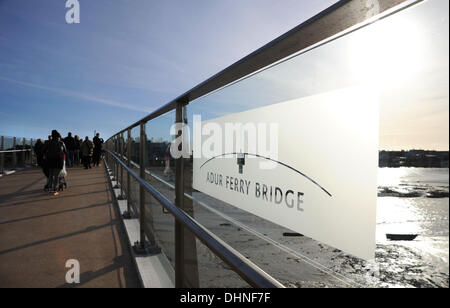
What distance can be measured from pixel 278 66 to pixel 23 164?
59.4 feet

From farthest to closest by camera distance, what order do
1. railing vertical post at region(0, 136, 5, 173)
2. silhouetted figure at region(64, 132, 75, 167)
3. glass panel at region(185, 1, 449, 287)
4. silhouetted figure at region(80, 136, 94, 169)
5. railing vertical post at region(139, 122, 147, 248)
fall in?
1. silhouetted figure at region(80, 136, 94, 169)
2. silhouetted figure at region(64, 132, 75, 167)
3. railing vertical post at region(0, 136, 5, 173)
4. railing vertical post at region(139, 122, 147, 248)
5. glass panel at region(185, 1, 449, 287)

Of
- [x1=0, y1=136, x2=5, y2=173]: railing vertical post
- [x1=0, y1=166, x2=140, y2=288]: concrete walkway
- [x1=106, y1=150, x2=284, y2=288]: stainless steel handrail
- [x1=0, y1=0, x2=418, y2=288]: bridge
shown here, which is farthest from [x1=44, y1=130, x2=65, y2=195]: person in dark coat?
[x1=106, y1=150, x2=284, y2=288]: stainless steel handrail

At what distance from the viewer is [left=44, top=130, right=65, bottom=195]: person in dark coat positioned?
23.5 feet

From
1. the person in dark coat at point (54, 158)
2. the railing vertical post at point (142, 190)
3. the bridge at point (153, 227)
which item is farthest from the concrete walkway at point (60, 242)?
the person in dark coat at point (54, 158)

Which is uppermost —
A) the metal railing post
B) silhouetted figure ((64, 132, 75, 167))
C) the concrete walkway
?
silhouetted figure ((64, 132, 75, 167))

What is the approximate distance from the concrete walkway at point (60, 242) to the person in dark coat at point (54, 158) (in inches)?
27.3

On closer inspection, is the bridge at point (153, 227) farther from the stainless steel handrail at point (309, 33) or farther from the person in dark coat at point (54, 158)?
the person in dark coat at point (54, 158)

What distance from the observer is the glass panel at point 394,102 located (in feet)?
1.62

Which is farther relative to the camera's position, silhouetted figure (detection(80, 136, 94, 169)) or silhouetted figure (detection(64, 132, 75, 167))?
silhouetted figure (detection(80, 136, 94, 169))

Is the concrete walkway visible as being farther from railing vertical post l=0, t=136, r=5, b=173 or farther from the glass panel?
railing vertical post l=0, t=136, r=5, b=173

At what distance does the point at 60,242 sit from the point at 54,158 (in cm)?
429

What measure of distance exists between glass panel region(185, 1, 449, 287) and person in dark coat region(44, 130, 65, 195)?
7.57 m

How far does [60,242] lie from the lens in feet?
12.3

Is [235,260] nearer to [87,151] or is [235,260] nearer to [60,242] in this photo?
[60,242]
